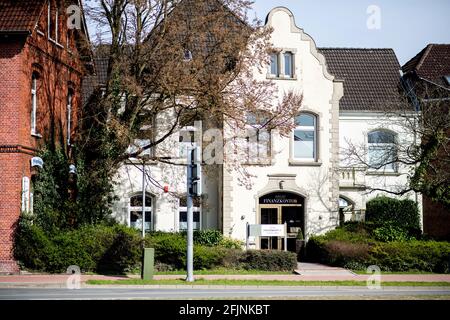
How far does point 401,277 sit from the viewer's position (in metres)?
25.4

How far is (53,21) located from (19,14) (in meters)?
3.28

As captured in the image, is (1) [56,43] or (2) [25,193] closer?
(2) [25,193]

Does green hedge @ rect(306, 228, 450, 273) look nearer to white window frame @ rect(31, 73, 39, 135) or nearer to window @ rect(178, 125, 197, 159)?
window @ rect(178, 125, 197, 159)

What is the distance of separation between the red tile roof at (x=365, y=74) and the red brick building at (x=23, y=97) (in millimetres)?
17940

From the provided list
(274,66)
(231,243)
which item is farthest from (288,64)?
(231,243)

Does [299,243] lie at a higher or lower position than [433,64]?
lower

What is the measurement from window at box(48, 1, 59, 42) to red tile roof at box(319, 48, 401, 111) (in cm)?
1757

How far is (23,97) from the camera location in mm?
25969

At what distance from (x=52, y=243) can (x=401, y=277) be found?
41.6ft


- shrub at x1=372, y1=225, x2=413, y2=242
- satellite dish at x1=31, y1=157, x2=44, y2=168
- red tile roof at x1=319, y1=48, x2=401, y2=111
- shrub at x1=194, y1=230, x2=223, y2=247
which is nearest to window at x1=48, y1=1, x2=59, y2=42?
satellite dish at x1=31, y1=157, x2=44, y2=168

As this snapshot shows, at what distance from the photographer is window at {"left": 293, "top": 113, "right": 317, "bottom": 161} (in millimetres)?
33906

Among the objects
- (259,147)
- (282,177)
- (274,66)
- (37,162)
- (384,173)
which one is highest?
(274,66)

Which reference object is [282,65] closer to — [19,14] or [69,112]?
[69,112]
